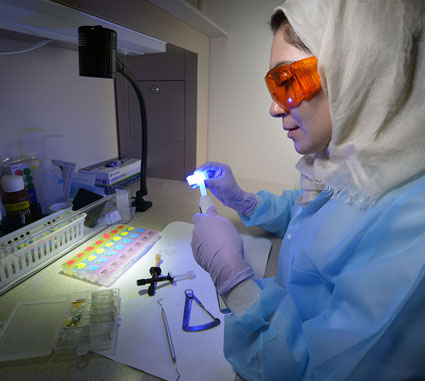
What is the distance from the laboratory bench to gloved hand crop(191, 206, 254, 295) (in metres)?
0.20

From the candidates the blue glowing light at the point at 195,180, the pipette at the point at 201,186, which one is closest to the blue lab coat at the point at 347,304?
the pipette at the point at 201,186

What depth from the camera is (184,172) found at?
1629 mm

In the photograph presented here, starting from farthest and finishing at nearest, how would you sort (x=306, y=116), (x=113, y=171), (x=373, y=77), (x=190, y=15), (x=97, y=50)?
(x=113, y=171)
(x=190, y=15)
(x=97, y=50)
(x=306, y=116)
(x=373, y=77)

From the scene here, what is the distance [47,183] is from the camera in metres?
1.06

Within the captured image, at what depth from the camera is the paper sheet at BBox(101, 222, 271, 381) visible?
1.78 ft

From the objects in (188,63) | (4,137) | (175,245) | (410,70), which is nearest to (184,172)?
(188,63)

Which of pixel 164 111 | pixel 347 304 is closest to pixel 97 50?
pixel 164 111

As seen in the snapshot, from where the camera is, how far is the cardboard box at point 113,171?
1280mm

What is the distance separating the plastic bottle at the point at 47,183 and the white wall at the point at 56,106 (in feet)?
0.47

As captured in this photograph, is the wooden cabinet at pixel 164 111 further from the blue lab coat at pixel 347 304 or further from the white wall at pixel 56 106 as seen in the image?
the blue lab coat at pixel 347 304

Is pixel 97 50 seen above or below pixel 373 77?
above

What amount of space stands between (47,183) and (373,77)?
1.11 metres

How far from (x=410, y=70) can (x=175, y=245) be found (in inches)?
31.3

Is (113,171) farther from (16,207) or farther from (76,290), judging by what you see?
(76,290)
